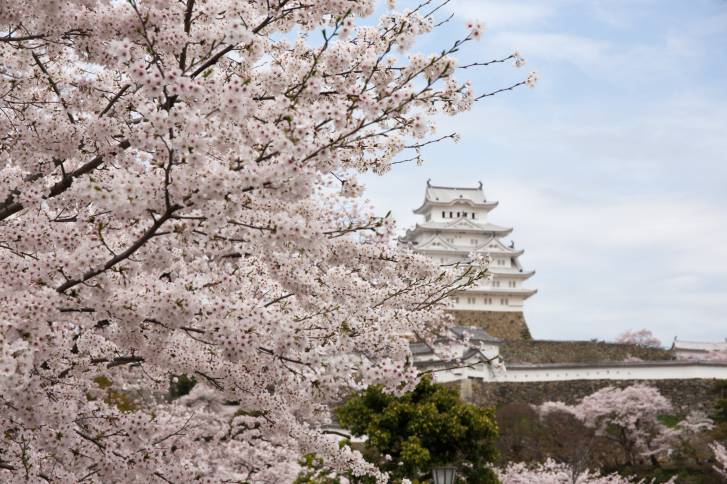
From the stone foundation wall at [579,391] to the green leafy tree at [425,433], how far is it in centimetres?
1811

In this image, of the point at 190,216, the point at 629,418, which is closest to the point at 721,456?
the point at 629,418

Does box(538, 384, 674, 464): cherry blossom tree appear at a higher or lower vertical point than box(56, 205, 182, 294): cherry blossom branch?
lower

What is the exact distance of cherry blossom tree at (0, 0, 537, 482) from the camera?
3666 mm

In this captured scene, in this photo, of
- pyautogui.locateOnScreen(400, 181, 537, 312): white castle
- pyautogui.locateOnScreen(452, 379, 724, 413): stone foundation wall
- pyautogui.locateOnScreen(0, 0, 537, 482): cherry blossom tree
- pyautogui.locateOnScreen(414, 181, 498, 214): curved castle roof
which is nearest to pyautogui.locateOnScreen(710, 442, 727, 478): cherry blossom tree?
pyautogui.locateOnScreen(452, 379, 724, 413): stone foundation wall

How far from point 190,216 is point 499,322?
4501 cm

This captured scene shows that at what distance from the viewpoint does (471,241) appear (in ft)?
168

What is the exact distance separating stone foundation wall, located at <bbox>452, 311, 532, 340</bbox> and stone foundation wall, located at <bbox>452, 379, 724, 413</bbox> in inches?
→ 513

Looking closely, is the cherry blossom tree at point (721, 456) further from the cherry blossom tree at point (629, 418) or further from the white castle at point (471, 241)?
the white castle at point (471, 241)

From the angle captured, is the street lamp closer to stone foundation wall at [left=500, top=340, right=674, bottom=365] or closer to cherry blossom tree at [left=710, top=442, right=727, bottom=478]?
cherry blossom tree at [left=710, top=442, right=727, bottom=478]

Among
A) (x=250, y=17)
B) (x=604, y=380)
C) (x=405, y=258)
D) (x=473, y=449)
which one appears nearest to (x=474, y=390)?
(x=604, y=380)

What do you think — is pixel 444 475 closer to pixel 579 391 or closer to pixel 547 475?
pixel 547 475

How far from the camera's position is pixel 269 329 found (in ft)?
13.1

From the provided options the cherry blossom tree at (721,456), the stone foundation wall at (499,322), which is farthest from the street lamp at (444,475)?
the stone foundation wall at (499,322)

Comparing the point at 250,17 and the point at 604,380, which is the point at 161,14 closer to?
the point at 250,17
